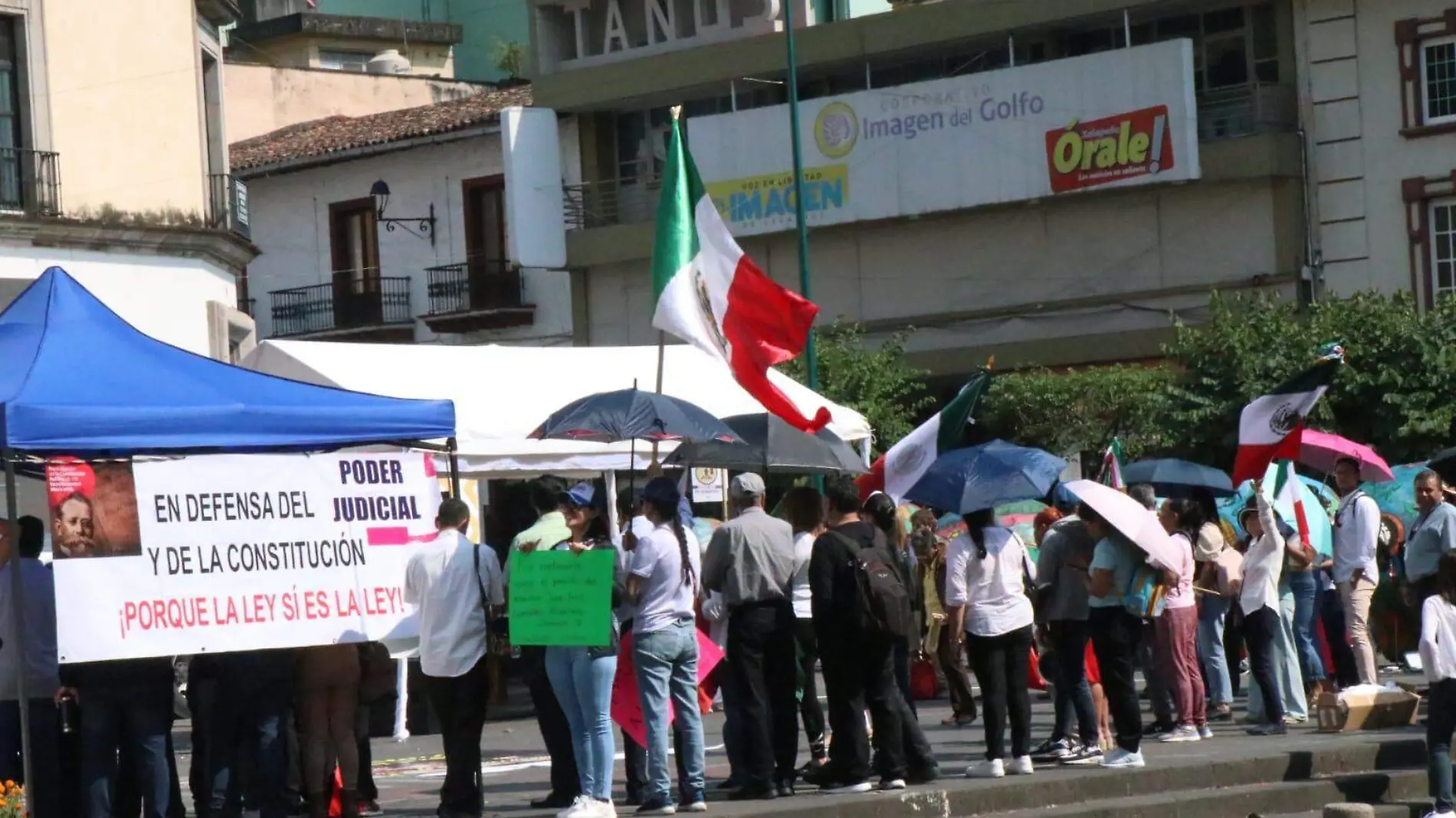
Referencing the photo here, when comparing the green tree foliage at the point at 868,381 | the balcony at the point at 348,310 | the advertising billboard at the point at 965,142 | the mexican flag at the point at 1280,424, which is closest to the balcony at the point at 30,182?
the green tree foliage at the point at 868,381

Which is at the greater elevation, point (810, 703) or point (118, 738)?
point (118, 738)

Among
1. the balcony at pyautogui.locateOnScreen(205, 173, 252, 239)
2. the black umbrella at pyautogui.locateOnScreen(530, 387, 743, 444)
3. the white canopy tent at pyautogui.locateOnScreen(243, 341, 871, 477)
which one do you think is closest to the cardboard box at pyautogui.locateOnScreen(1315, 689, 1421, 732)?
the black umbrella at pyautogui.locateOnScreen(530, 387, 743, 444)

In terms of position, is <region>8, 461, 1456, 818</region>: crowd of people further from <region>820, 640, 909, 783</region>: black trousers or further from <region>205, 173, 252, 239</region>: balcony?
<region>205, 173, 252, 239</region>: balcony

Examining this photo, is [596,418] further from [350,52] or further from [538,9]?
[350,52]

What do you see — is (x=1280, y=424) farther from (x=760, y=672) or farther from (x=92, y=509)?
(x=92, y=509)

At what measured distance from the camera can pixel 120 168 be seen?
2705cm

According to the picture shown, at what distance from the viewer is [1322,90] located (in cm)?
3381

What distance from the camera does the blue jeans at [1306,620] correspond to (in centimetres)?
1612

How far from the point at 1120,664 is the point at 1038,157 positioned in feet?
74.5

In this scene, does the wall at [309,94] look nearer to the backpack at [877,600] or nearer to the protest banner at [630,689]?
the protest banner at [630,689]

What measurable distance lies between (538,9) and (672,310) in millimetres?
28524

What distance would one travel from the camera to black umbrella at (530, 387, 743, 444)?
13.4 m

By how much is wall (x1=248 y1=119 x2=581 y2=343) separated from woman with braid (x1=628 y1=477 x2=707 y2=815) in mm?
29442

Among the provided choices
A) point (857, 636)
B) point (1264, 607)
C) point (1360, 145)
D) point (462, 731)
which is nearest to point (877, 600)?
point (857, 636)
